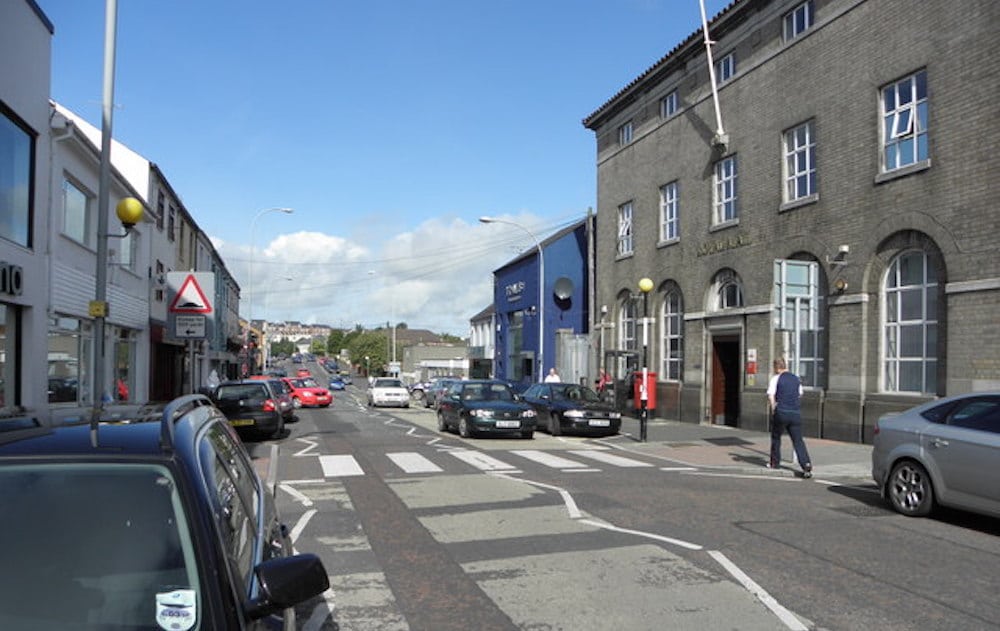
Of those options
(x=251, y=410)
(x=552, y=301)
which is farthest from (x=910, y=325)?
(x=552, y=301)

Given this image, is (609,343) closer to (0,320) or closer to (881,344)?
(881,344)

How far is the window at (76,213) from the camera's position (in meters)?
16.3

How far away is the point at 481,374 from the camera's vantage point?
5731 centimetres

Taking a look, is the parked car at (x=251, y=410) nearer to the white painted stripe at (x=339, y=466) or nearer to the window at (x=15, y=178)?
the white painted stripe at (x=339, y=466)

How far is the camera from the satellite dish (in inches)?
1495

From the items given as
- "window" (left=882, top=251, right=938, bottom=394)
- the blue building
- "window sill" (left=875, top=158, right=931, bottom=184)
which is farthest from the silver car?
the blue building

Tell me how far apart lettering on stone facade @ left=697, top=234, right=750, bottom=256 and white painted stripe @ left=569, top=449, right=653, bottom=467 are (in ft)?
28.1

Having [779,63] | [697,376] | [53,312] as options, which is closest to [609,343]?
[697,376]

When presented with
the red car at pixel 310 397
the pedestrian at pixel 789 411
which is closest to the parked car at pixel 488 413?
the pedestrian at pixel 789 411

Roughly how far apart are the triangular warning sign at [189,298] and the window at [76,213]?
4449 mm

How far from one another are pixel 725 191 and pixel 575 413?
856 cm

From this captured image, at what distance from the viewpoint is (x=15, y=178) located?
43.1 feet

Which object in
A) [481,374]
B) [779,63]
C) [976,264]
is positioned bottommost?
[481,374]

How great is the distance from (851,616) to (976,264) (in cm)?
1154
